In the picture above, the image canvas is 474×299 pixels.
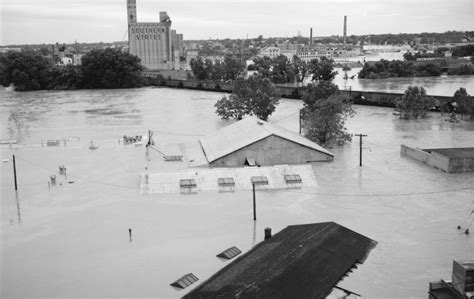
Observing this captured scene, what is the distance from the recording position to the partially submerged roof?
9062 millimetres

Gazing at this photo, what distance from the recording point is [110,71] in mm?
52688

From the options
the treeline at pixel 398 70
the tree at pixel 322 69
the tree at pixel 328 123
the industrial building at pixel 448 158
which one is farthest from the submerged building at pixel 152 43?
the industrial building at pixel 448 158

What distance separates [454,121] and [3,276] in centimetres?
2619

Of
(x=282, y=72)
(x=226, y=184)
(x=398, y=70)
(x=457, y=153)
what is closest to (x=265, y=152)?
(x=226, y=184)

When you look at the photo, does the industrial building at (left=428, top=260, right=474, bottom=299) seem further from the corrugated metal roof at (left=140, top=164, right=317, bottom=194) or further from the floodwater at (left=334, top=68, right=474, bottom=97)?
the floodwater at (left=334, top=68, right=474, bottom=97)

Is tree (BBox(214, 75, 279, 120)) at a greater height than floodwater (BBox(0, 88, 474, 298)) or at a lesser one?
greater

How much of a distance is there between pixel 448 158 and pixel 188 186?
9.36 meters

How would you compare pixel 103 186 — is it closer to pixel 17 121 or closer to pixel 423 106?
pixel 17 121

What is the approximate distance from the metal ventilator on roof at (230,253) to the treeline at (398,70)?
53025 millimetres

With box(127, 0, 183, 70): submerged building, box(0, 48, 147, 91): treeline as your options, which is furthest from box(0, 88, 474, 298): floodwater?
box(127, 0, 183, 70): submerged building

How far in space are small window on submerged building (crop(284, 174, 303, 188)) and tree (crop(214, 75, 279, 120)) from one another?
13208 millimetres

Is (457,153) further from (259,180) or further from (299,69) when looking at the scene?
(299,69)

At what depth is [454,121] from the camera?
29469 mm

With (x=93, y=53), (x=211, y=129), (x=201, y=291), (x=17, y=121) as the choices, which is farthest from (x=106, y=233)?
(x=93, y=53)
